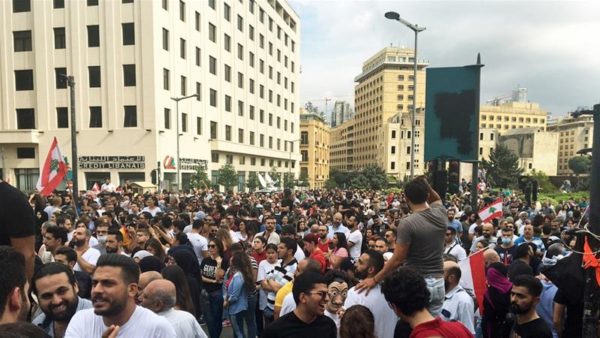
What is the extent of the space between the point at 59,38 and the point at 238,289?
35.0 metres

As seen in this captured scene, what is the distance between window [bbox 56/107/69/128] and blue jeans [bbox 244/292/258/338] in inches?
1291

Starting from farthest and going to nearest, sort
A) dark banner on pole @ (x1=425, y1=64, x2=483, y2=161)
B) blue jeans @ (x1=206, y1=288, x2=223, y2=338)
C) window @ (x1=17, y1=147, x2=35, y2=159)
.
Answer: window @ (x1=17, y1=147, x2=35, y2=159) < dark banner on pole @ (x1=425, y1=64, x2=483, y2=161) < blue jeans @ (x1=206, y1=288, x2=223, y2=338)

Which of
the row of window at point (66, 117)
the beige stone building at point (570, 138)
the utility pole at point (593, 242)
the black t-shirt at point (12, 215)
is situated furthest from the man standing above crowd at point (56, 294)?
the beige stone building at point (570, 138)

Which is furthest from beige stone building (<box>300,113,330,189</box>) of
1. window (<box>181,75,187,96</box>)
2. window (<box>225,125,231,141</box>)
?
window (<box>181,75,187,96</box>)

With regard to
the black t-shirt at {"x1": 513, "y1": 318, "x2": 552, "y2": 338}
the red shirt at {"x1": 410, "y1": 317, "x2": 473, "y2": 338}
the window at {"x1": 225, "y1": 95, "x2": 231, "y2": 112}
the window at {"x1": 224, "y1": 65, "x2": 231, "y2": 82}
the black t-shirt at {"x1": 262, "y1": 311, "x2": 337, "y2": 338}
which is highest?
the window at {"x1": 224, "y1": 65, "x2": 231, "y2": 82}

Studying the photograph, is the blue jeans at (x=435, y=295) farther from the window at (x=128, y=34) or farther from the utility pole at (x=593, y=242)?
the window at (x=128, y=34)

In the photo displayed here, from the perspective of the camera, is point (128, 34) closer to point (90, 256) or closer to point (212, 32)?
point (212, 32)

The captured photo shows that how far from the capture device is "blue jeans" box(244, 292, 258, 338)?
5.89m

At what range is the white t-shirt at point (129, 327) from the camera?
105 inches

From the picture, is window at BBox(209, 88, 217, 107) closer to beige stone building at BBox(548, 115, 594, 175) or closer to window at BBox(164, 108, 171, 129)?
window at BBox(164, 108, 171, 129)

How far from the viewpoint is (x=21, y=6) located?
3319 cm

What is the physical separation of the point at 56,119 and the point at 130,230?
3028 cm

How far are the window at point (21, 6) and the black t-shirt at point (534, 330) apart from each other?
41.1 metres

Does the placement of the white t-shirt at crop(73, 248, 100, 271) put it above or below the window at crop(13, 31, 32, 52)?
below
